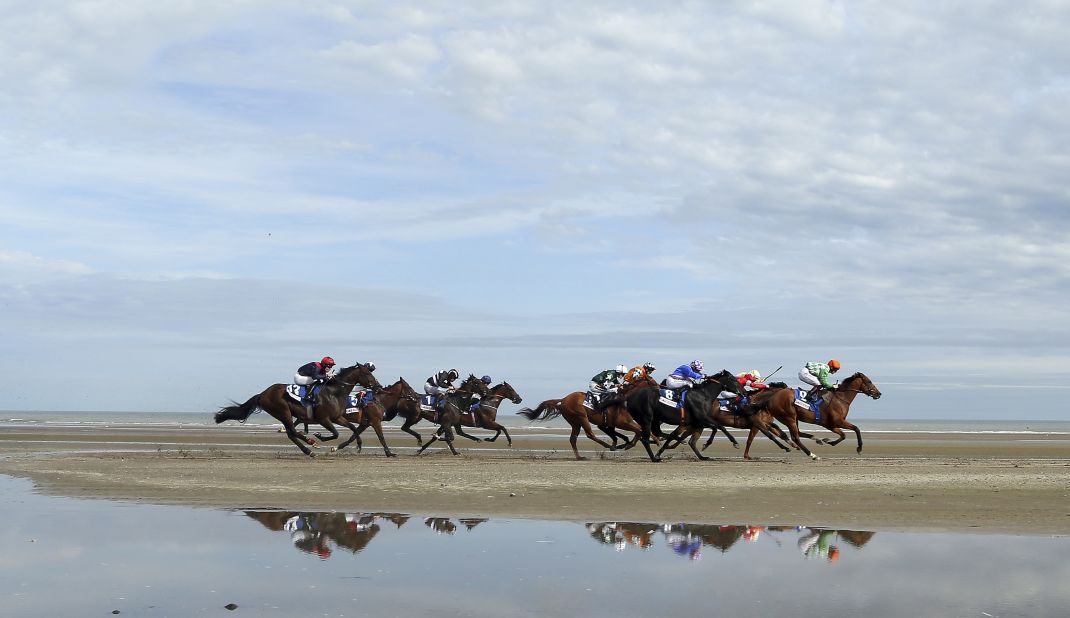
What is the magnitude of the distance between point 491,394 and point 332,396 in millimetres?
6213

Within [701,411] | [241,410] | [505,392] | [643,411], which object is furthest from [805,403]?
[241,410]

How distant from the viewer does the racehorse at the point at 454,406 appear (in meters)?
27.8

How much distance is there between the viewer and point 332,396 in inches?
993

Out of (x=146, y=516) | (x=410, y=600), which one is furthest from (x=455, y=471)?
(x=410, y=600)

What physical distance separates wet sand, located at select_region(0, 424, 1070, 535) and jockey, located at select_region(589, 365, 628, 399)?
161 centimetres

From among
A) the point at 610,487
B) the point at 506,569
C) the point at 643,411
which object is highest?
the point at 643,411

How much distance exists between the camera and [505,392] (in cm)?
3044

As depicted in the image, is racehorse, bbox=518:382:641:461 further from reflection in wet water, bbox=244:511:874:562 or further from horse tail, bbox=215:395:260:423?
reflection in wet water, bbox=244:511:874:562

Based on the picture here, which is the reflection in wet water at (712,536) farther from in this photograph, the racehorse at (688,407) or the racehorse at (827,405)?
the racehorse at (827,405)

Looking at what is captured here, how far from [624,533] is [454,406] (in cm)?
1622

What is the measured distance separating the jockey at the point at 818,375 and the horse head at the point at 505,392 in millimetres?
8010

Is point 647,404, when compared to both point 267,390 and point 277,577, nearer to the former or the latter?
point 267,390

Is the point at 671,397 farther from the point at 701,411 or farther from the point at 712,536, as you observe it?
the point at 712,536

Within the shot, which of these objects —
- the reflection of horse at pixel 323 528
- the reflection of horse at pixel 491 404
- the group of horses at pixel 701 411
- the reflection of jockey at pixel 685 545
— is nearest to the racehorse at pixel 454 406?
the reflection of horse at pixel 491 404
